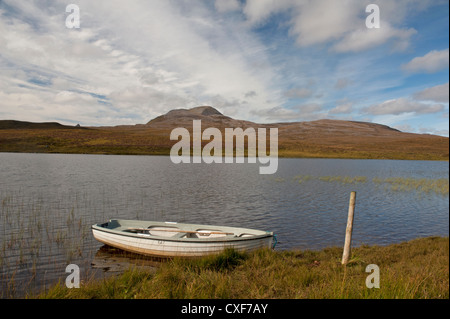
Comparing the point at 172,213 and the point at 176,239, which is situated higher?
the point at 176,239

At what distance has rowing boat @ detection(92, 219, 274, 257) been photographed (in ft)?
42.5

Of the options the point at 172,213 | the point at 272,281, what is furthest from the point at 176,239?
the point at 172,213

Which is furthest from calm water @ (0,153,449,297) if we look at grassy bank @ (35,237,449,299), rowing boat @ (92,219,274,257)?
grassy bank @ (35,237,449,299)

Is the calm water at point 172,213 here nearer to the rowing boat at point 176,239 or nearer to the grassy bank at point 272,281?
the rowing boat at point 176,239

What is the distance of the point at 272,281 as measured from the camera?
8.59m

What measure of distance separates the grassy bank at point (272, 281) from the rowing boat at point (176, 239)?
766mm

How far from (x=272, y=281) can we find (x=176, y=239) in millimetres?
6277

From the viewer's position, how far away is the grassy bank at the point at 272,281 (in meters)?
7.18

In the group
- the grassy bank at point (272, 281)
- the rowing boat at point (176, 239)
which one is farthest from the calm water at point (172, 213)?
the grassy bank at point (272, 281)

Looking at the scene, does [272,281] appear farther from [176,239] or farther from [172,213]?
[172,213]

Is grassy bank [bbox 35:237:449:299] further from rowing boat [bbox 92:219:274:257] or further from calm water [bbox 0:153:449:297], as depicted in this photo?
calm water [bbox 0:153:449:297]

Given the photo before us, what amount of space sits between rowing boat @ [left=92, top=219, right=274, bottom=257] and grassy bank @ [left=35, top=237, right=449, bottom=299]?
77 centimetres
